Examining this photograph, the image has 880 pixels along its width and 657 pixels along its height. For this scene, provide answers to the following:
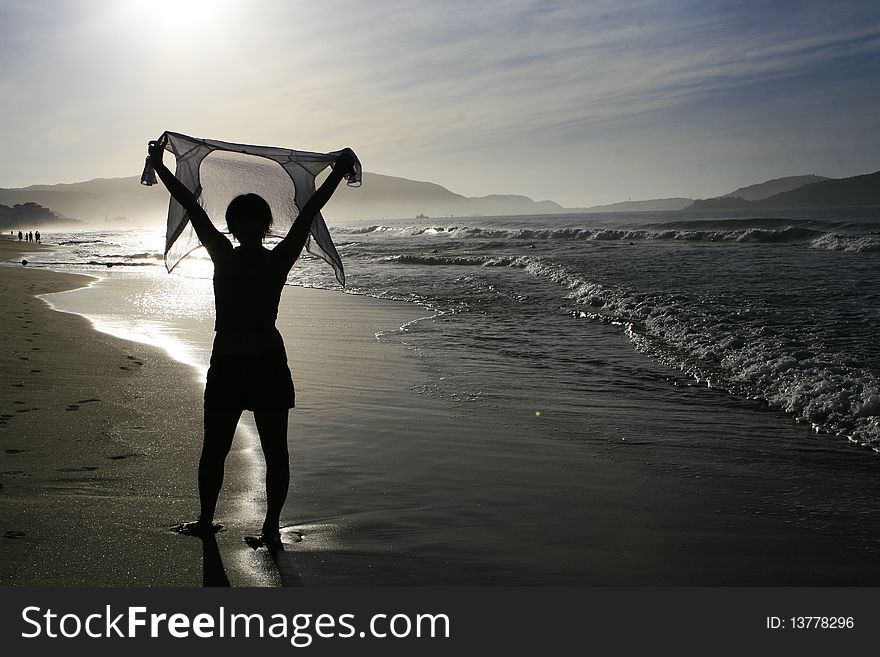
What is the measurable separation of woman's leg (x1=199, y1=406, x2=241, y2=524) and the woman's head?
0.87 meters

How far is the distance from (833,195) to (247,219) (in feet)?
601

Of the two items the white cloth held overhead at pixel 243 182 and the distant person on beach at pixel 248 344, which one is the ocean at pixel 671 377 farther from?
the white cloth held overhead at pixel 243 182

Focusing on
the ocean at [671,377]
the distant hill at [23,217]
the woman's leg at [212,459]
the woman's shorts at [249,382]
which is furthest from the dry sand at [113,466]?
the distant hill at [23,217]

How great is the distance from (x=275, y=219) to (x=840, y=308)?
416 inches

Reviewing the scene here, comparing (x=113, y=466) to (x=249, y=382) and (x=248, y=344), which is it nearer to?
(x=249, y=382)

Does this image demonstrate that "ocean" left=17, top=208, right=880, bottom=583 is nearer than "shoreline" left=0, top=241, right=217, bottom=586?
No

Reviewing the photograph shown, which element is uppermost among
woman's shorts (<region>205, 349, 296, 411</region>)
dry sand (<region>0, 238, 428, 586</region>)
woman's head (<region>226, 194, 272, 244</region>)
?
woman's head (<region>226, 194, 272, 244</region>)

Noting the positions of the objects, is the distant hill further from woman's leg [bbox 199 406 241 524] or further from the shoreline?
woman's leg [bbox 199 406 241 524]

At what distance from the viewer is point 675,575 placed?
350 cm

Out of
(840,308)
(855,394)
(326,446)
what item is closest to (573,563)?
(326,446)

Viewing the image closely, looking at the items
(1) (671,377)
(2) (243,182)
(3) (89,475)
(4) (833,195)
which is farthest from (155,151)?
(4) (833,195)

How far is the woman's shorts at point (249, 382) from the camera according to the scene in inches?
145

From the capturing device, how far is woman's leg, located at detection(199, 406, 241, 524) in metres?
3.79

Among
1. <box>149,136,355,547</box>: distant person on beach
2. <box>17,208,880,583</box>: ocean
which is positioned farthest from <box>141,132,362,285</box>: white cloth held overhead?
<box>17,208,880,583</box>: ocean
